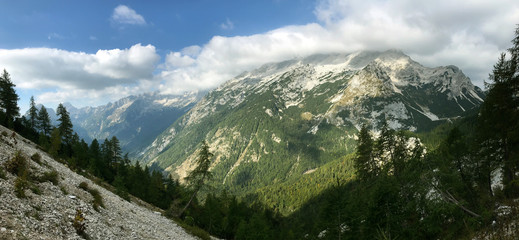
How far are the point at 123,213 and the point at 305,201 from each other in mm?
150889

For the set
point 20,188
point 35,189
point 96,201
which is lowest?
point 96,201

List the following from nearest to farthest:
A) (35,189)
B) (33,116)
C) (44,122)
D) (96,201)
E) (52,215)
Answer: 1. (52,215)
2. (35,189)
3. (96,201)
4. (33,116)
5. (44,122)

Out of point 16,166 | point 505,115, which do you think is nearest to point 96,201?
point 16,166

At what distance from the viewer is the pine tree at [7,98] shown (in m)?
65.9

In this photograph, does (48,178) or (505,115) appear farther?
(505,115)

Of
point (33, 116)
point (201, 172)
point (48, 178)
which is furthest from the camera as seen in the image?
point (33, 116)

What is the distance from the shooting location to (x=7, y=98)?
66750 millimetres

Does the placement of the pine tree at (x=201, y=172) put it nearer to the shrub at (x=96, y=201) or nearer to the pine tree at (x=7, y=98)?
the shrub at (x=96, y=201)

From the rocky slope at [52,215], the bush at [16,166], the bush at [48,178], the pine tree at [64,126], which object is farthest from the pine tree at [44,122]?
the bush at [16,166]

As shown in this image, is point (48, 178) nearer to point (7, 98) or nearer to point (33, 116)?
point (7, 98)

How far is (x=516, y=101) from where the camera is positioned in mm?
23812

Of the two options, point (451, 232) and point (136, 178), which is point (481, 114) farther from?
point (136, 178)

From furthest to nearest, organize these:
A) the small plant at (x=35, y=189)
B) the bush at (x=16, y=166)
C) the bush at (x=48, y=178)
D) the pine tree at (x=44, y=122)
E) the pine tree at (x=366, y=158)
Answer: the pine tree at (x=44, y=122), the pine tree at (x=366, y=158), the bush at (x=48, y=178), the bush at (x=16, y=166), the small plant at (x=35, y=189)

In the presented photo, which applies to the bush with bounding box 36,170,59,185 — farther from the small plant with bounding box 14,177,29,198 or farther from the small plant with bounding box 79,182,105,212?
the small plant with bounding box 14,177,29,198
